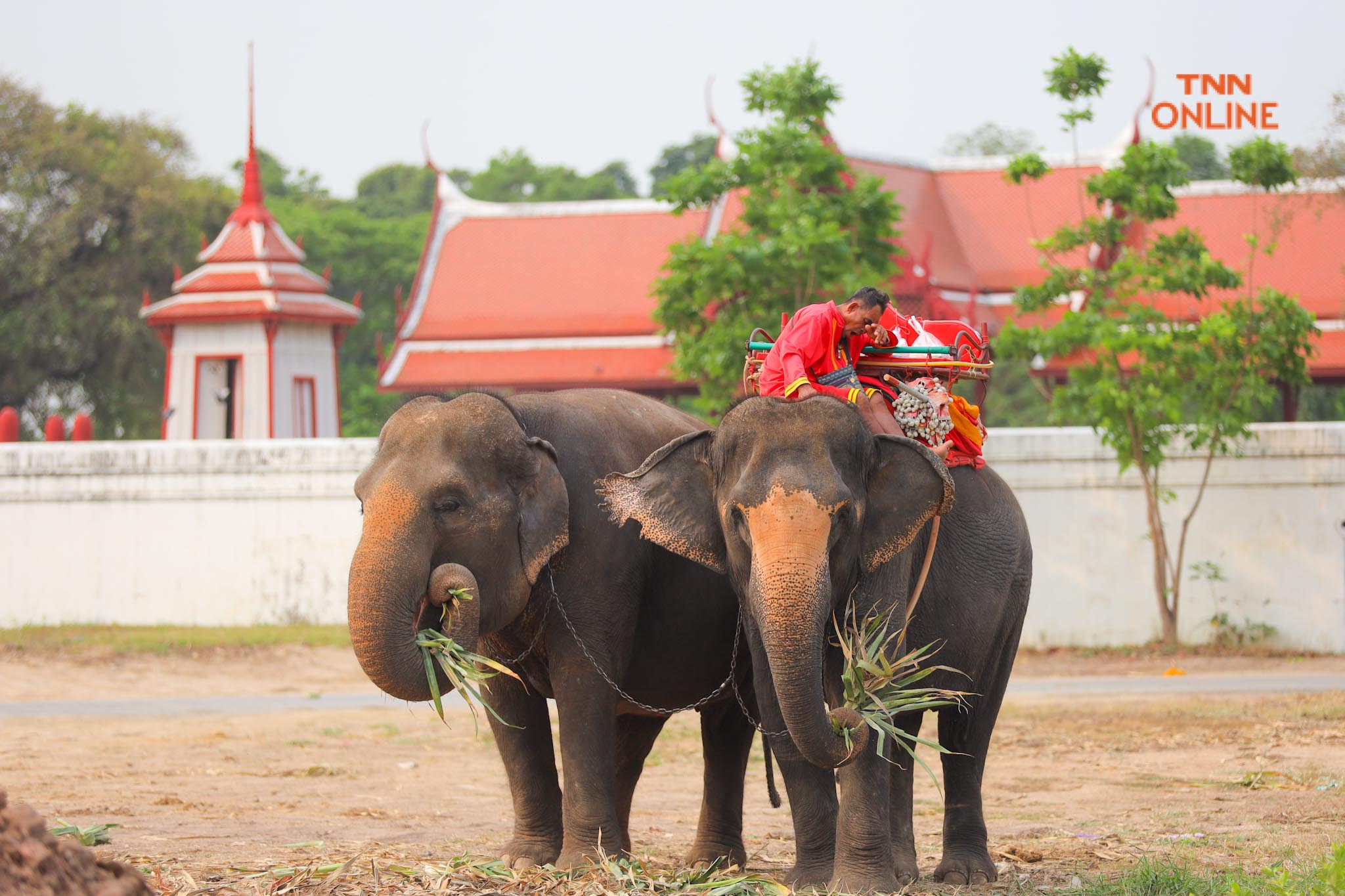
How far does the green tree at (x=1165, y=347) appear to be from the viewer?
49.4 ft

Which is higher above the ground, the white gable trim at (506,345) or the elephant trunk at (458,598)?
the white gable trim at (506,345)

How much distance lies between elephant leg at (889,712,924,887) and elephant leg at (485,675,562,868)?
1.25 meters

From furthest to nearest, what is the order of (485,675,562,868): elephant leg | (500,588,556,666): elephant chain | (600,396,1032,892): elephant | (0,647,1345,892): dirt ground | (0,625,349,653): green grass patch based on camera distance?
(0,625,349,653): green grass patch
(0,647,1345,892): dirt ground
(485,675,562,868): elephant leg
(500,588,556,666): elephant chain
(600,396,1032,892): elephant

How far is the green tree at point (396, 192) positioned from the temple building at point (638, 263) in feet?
99.3

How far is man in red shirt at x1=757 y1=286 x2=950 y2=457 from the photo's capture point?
566cm

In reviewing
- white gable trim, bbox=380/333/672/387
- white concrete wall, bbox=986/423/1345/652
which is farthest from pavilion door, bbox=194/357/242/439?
white concrete wall, bbox=986/423/1345/652

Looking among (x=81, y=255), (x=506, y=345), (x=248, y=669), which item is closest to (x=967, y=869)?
(x=248, y=669)

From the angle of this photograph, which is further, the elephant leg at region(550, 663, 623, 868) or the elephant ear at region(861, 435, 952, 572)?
the elephant leg at region(550, 663, 623, 868)

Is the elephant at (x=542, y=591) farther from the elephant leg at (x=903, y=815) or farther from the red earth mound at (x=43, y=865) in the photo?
the red earth mound at (x=43, y=865)

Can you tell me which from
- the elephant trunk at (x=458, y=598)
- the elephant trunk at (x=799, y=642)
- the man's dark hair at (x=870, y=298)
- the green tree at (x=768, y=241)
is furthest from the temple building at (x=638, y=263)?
the elephant trunk at (x=799, y=642)

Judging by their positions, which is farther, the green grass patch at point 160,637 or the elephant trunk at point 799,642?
the green grass patch at point 160,637

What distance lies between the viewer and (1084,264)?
22484mm

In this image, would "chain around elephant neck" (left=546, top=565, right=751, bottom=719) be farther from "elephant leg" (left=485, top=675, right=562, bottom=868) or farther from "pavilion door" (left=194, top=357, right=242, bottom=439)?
"pavilion door" (left=194, top=357, right=242, bottom=439)

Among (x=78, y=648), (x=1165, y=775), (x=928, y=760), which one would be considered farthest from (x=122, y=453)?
(x=1165, y=775)
